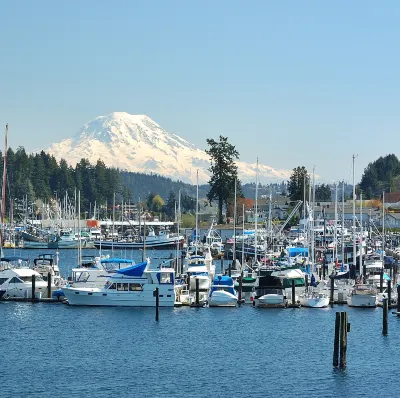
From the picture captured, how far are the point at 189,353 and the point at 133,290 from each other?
16.3 m

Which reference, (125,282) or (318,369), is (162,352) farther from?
(125,282)

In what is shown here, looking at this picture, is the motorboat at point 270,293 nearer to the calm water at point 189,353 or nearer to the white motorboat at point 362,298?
the calm water at point 189,353

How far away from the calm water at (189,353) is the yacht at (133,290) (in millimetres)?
878

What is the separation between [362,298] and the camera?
79.9 metres

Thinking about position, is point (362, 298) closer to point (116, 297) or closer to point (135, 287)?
point (135, 287)

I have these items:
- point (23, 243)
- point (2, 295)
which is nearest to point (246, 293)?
point (2, 295)

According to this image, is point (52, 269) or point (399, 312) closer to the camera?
point (399, 312)

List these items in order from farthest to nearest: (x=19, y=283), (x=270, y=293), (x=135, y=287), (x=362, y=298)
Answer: (x=19, y=283), (x=270, y=293), (x=362, y=298), (x=135, y=287)

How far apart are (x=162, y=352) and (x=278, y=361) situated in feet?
24.1

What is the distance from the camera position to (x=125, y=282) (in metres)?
79.9

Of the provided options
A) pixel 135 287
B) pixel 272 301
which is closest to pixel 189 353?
pixel 135 287

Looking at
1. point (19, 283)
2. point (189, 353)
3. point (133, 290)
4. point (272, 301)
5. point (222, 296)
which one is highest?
point (19, 283)

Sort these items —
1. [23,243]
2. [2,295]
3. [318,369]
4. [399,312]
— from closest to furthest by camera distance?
[318,369] < [399,312] < [2,295] < [23,243]

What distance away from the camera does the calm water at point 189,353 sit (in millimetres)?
54375
